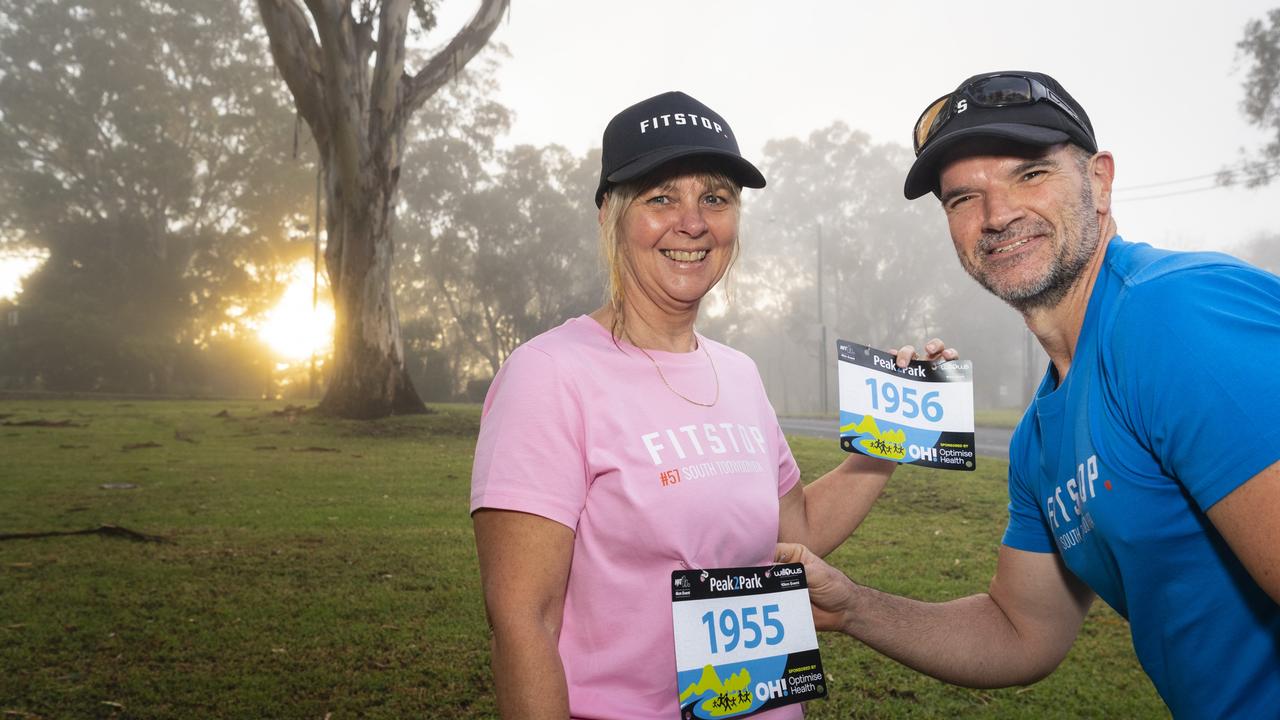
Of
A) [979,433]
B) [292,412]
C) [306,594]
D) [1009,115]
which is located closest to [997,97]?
[1009,115]

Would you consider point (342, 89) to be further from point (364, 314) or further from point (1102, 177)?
point (1102, 177)

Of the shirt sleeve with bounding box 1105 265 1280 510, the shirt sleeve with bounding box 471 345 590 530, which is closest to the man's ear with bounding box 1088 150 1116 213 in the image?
the shirt sleeve with bounding box 1105 265 1280 510

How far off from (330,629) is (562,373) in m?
4.12

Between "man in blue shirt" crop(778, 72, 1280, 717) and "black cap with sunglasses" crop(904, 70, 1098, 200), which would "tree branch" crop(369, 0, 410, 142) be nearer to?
"man in blue shirt" crop(778, 72, 1280, 717)

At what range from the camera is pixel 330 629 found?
5.39 metres

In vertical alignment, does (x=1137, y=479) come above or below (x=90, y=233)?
below

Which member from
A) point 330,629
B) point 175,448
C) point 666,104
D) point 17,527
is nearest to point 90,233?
point 175,448

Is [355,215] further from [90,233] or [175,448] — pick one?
[90,233]

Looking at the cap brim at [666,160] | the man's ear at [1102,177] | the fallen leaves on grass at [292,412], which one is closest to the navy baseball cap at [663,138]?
the cap brim at [666,160]

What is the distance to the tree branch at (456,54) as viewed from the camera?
18.6 meters

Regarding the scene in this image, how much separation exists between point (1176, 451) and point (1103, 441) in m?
0.23

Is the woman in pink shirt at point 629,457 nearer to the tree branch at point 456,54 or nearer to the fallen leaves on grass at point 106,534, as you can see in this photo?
the fallen leaves on grass at point 106,534

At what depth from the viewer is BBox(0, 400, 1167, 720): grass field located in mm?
4348

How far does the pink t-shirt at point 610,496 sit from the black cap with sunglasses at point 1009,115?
89 centimetres
